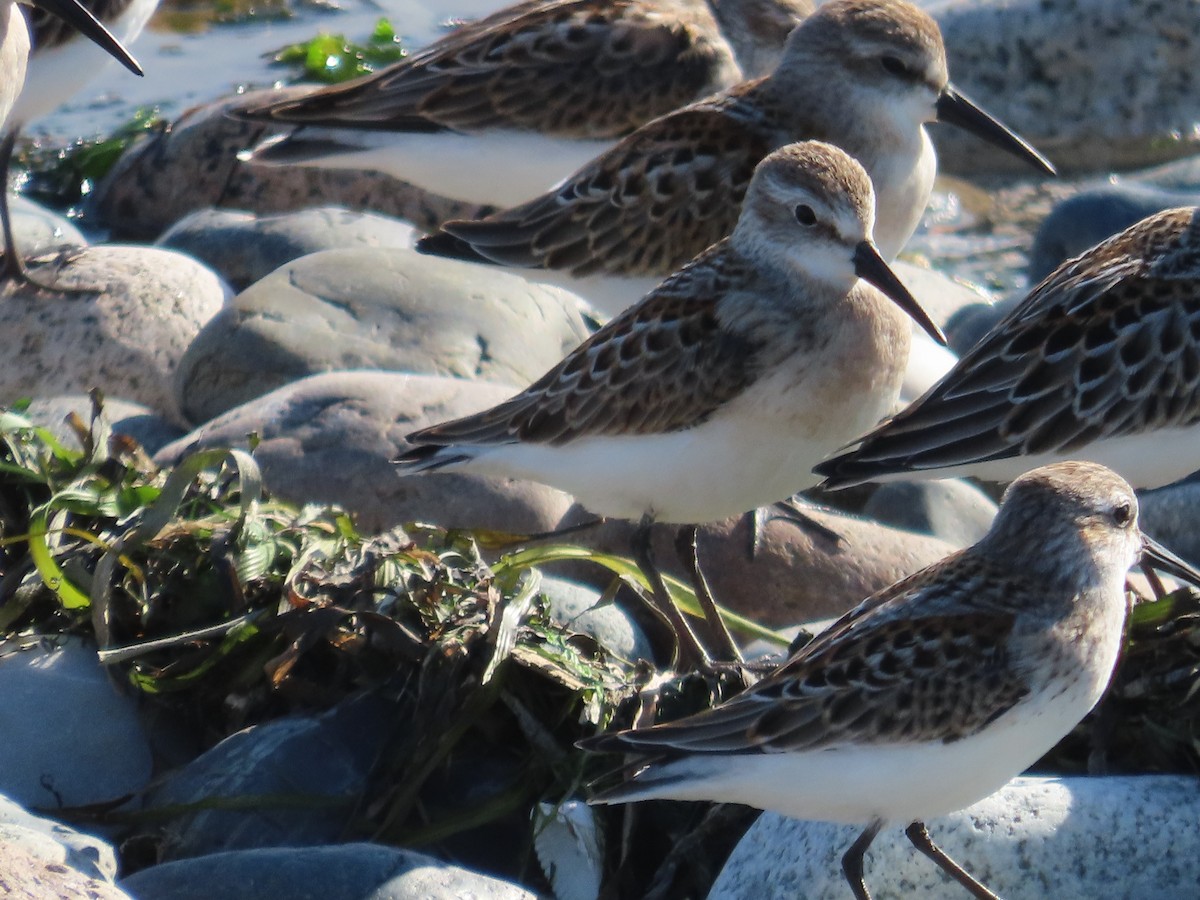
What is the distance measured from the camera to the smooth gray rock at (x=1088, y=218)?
29.1ft

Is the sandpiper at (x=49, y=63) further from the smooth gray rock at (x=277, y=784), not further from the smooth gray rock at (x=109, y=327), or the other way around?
the smooth gray rock at (x=277, y=784)

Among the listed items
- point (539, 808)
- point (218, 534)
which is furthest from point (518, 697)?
point (218, 534)

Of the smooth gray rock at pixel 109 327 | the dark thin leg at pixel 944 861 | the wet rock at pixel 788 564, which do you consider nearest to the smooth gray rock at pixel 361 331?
the smooth gray rock at pixel 109 327

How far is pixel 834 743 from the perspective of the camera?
366 centimetres

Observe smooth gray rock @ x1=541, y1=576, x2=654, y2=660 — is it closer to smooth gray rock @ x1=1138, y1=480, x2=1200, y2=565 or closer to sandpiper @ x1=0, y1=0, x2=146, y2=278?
smooth gray rock @ x1=1138, y1=480, x2=1200, y2=565

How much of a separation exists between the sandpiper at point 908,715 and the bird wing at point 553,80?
3753 millimetres

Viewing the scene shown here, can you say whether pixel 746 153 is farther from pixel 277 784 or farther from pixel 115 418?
pixel 277 784

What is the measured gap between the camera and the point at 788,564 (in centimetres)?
567

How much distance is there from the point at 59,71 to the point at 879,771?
590 centimetres

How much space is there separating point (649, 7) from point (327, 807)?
4.00 meters

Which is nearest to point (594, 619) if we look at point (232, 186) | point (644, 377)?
point (644, 377)

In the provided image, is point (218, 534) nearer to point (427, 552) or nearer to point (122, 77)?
point (427, 552)

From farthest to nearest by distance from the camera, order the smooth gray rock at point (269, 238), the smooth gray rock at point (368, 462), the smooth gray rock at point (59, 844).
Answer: the smooth gray rock at point (269, 238), the smooth gray rock at point (368, 462), the smooth gray rock at point (59, 844)

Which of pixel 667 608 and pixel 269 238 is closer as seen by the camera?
pixel 667 608
